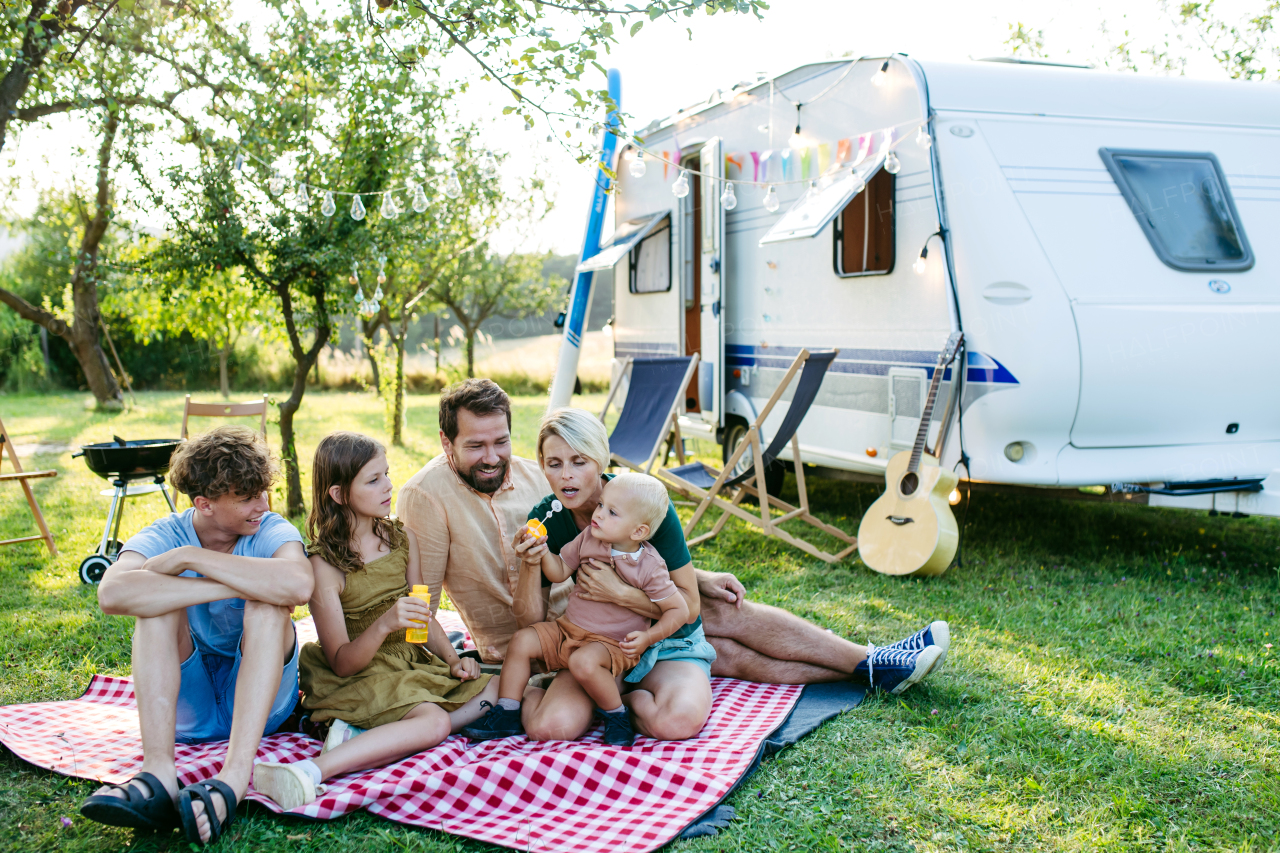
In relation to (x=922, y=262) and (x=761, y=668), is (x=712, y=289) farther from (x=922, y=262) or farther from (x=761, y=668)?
(x=761, y=668)

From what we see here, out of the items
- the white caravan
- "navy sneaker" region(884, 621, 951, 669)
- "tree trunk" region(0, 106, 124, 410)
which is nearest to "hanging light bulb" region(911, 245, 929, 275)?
the white caravan

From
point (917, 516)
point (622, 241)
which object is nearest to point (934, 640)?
point (917, 516)

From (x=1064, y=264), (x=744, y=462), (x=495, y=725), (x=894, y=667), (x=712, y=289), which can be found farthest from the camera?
(x=744, y=462)

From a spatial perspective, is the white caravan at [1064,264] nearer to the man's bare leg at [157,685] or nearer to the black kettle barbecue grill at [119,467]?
the black kettle barbecue grill at [119,467]

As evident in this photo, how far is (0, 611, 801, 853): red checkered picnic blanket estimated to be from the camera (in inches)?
94.3

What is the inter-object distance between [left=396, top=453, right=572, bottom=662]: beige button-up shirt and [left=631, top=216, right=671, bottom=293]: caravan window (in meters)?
4.10

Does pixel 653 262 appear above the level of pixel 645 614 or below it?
above

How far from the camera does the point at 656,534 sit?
2.92 metres

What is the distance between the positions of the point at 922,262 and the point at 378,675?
3401 mm

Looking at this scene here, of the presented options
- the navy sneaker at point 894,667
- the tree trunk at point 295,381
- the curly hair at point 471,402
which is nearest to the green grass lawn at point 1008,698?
the navy sneaker at point 894,667

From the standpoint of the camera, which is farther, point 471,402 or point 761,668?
point 761,668

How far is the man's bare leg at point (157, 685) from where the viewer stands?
233 cm

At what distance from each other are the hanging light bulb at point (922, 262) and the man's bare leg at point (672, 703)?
9.05 ft

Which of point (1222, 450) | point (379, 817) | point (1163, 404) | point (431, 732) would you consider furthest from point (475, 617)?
point (1222, 450)
